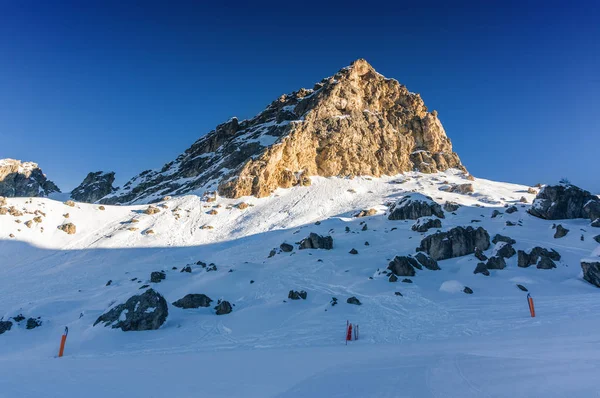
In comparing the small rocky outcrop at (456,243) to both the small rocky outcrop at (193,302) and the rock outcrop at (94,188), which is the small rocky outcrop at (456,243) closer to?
the small rocky outcrop at (193,302)

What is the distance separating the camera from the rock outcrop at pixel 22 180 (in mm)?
122062

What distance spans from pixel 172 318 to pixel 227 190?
157 ft

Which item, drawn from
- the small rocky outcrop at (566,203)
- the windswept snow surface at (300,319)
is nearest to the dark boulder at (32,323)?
the windswept snow surface at (300,319)

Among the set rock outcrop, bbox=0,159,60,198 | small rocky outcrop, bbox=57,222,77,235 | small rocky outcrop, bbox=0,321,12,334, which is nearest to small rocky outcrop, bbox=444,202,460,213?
small rocky outcrop, bbox=0,321,12,334

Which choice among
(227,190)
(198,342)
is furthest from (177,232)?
(198,342)

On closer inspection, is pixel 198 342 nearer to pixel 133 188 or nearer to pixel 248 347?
pixel 248 347

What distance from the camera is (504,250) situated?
22875 millimetres

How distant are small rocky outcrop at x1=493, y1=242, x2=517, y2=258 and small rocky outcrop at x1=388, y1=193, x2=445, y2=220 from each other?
47.9ft

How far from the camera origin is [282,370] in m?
7.05

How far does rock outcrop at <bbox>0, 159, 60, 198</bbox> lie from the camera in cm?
12206

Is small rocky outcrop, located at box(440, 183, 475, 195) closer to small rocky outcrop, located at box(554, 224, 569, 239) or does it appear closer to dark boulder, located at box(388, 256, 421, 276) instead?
small rocky outcrop, located at box(554, 224, 569, 239)

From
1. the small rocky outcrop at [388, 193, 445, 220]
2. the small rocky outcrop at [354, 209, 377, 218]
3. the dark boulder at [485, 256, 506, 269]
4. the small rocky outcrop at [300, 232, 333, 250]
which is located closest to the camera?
the dark boulder at [485, 256, 506, 269]

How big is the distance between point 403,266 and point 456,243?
21.7 ft

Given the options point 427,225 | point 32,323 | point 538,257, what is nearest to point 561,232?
point 538,257
